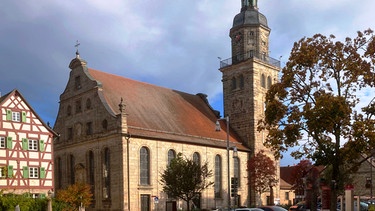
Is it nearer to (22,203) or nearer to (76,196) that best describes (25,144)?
(76,196)

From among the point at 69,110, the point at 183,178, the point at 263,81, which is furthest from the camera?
the point at 263,81

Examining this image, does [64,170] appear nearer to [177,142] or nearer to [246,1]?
[177,142]

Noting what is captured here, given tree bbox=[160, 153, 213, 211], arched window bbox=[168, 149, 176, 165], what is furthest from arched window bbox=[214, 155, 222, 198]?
tree bbox=[160, 153, 213, 211]

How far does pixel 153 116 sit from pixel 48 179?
12571mm

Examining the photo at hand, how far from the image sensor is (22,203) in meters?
30.4

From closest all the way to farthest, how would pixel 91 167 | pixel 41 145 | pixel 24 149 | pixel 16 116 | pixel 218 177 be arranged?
pixel 24 149 < pixel 16 116 < pixel 41 145 < pixel 91 167 < pixel 218 177

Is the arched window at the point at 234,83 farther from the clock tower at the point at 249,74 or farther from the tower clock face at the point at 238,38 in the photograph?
the tower clock face at the point at 238,38

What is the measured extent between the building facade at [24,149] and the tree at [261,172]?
22.5m

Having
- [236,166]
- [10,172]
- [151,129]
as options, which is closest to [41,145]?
[10,172]

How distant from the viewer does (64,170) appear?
1961 inches

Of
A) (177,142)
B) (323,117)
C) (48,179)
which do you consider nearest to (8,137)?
(48,179)

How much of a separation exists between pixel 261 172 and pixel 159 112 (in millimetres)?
13315

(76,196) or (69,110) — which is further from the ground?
(69,110)

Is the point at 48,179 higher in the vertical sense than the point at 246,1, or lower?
lower
